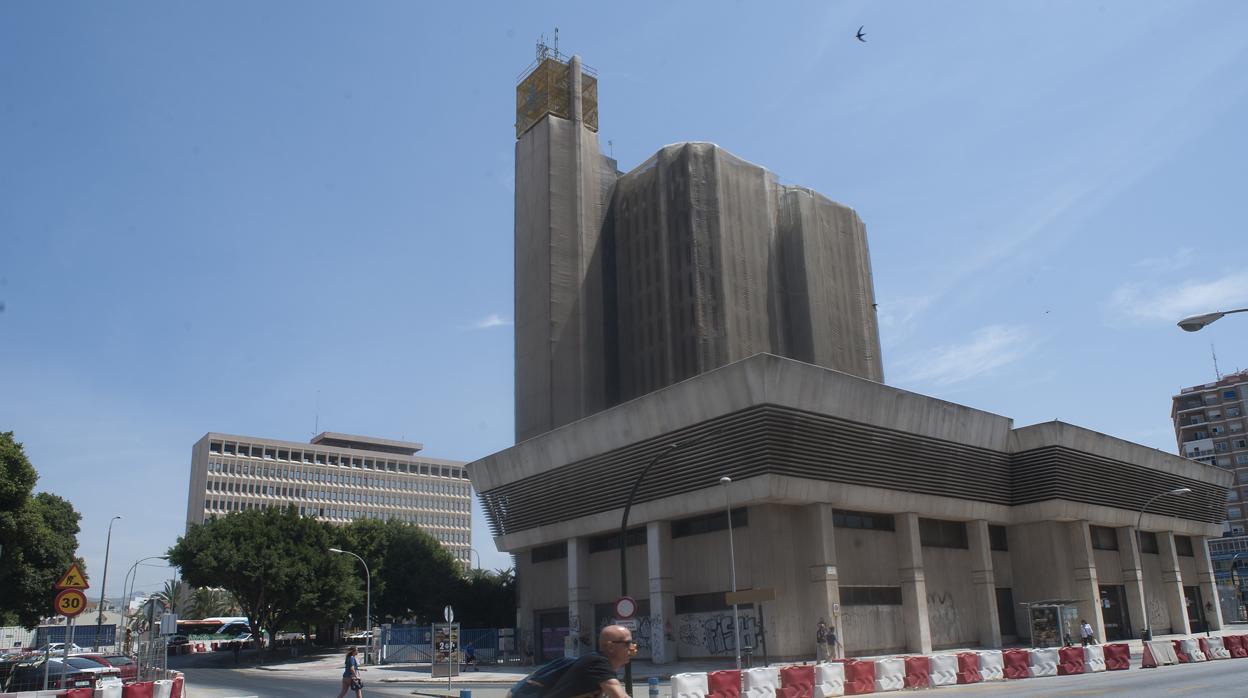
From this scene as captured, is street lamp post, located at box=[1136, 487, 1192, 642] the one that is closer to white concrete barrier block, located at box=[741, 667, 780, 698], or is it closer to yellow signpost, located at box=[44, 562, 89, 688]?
white concrete barrier block, located at box=[741, 667, 780, 698]

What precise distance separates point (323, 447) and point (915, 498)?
12769cm

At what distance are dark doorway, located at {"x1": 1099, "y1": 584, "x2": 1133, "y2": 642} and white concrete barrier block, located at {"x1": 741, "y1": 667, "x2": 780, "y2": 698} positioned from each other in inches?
1465

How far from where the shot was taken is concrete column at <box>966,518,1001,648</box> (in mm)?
44625

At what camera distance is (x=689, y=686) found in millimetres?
21484

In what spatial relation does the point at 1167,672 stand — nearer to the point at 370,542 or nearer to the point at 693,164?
the point at 693,164

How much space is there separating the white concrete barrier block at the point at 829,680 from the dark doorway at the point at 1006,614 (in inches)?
1124

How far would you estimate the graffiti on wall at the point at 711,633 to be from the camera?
37.3m

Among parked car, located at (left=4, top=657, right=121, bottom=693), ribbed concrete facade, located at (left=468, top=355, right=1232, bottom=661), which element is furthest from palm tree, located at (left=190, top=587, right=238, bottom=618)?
parked car, located at (left=4, top=657, right=121, bottom=693)

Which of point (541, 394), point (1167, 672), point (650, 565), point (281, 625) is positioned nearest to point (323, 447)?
point (281, 625)

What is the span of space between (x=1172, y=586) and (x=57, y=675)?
201 feet

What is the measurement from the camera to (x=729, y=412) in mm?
36594

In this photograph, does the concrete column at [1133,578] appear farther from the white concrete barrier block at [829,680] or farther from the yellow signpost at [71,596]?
the yellow signpost at [71,596]

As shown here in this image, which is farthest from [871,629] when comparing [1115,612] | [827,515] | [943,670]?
[1115,612]

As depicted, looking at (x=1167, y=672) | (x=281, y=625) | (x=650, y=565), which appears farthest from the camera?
(x=281, y=625)
